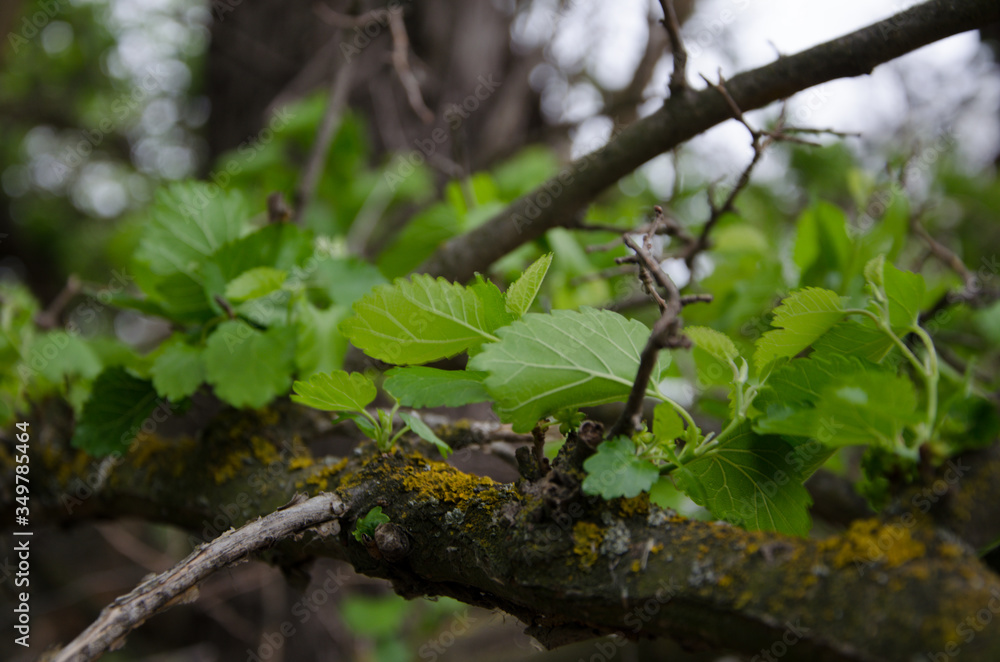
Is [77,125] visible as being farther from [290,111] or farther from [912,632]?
[912,632]

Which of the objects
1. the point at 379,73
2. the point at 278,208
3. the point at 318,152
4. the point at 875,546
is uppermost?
the point at 379,73

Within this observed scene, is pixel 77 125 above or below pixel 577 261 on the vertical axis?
above

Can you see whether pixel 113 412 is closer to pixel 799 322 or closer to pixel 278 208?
pixel 278 208

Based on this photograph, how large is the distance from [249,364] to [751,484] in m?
0.59

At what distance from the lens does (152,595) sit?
47 centimetres

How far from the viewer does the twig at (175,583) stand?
44 cm

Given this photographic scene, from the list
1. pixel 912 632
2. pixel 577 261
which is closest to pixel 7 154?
pixel 577 261

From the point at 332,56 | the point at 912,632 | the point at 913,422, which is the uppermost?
the point at 332,56

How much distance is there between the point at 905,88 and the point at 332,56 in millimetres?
1901

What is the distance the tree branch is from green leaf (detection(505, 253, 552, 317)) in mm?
404

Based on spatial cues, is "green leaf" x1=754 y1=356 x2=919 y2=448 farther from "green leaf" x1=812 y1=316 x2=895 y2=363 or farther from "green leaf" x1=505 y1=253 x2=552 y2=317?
"green leaf" x1=505 y1=253 x2=552 y2=317

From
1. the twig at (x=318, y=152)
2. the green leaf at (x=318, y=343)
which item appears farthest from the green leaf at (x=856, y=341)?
the twig at (x=318, y=152)

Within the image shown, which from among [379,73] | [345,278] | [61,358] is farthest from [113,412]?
[379,73]

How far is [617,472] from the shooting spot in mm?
491
